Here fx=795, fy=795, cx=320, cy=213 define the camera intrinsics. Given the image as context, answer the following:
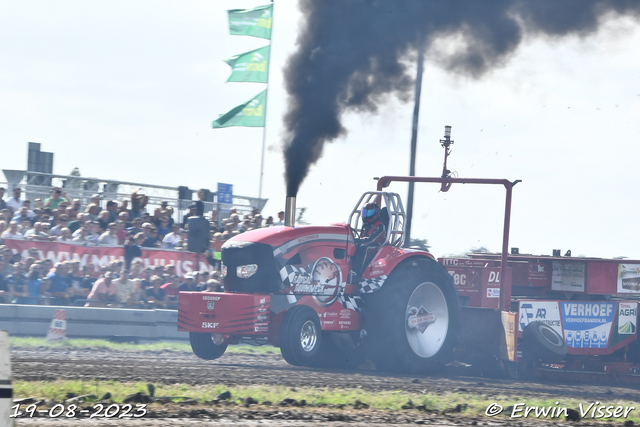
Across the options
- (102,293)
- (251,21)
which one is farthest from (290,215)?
(251,21)

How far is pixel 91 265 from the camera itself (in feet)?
39.7

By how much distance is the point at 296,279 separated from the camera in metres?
9.46

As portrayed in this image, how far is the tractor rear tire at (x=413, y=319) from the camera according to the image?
9.65m

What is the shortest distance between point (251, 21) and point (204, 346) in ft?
36.5

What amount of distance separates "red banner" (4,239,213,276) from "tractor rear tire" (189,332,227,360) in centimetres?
316

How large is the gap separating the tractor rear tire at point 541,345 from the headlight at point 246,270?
11.8 ft

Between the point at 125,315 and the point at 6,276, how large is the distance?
1.75 m

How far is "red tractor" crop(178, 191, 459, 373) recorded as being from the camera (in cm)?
911

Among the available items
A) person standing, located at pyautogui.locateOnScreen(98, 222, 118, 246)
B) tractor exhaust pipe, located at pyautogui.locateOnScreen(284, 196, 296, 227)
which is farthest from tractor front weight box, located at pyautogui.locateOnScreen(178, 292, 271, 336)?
person standing, located at pyautogui.locateOnScreen(98, 222, 118, 246)

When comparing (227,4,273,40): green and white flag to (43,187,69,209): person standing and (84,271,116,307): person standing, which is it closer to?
(43,187,69,209): person standing

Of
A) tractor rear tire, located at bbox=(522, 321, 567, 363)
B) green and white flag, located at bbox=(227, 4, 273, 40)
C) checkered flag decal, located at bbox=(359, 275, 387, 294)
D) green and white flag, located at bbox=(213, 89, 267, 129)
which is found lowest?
tractor rear tire, located at bbox=(522, 321, 567, 363)

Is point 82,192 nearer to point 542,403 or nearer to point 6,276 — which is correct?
point 6,276

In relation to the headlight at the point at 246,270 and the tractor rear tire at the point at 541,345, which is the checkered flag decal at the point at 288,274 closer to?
the headlight at the point at 246,270

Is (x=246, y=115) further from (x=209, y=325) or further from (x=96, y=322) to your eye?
(x=209, y=325)
